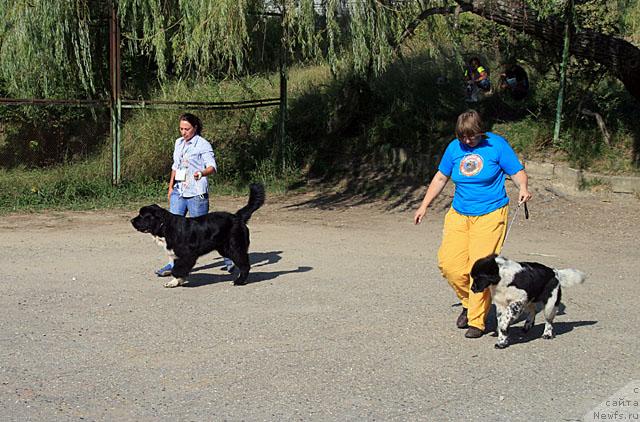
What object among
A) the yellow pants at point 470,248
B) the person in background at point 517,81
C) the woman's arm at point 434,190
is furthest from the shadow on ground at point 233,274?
the person in background at point 517,81

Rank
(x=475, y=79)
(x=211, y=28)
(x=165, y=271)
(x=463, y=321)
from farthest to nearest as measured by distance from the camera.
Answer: (x=475, y=79), (x=211, y=28), (x=165, y=271), (x=463, y=321)

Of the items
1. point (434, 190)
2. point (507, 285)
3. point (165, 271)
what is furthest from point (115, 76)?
point (507, 285)

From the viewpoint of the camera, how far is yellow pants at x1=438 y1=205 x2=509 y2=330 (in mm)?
7070

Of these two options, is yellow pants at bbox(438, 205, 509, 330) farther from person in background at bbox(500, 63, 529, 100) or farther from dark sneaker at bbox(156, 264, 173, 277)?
person in background at bbox(500, 63, 529, 100)

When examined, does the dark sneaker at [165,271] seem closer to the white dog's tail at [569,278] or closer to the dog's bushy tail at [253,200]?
the dog's bushy tail at [253,200]

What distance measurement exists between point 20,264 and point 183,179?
2.30 metres

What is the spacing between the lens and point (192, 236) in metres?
8.87

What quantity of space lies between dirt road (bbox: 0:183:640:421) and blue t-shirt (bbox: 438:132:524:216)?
113 cm

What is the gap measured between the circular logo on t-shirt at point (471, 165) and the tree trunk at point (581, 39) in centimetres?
858

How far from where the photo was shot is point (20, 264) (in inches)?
396

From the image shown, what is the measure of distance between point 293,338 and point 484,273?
5.45ft

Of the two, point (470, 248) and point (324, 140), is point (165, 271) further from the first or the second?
point (324, 140)

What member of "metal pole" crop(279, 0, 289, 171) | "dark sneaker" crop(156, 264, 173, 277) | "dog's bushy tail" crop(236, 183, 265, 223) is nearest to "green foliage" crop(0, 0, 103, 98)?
"metal pole" crop(279, 0, 289, 171)

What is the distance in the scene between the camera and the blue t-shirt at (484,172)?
708cm
